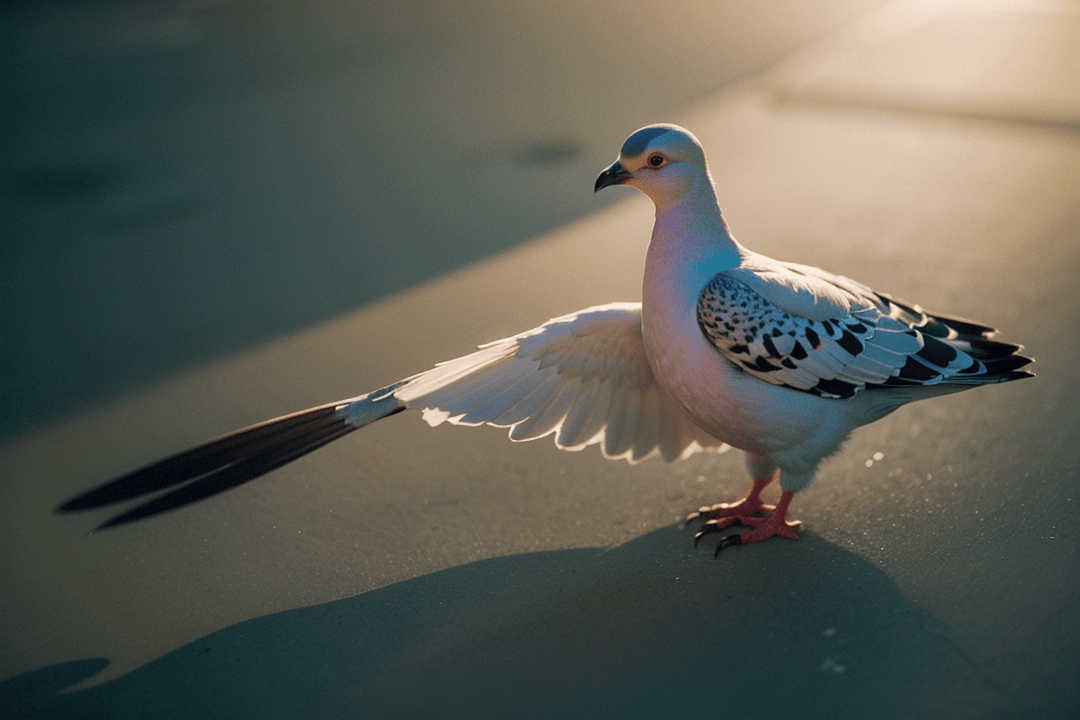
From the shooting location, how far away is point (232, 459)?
5.83ft

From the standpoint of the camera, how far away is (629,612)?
179 centimetres

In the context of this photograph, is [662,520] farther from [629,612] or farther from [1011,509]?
[1011,509]

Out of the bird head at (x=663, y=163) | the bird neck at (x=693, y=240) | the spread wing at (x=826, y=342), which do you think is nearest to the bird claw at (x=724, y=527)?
the spread wing at (x=826, y=342)

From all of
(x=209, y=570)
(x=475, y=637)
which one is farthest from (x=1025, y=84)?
(x=209, y=570)

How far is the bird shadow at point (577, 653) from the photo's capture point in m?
1.58

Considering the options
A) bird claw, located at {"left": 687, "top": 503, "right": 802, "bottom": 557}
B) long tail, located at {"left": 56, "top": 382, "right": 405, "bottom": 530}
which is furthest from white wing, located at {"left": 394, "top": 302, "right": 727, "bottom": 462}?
bird claw, located at {"left": 687, "top": 503, "right": 802, "bottom": 557}

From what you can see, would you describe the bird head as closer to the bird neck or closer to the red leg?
the bird neck

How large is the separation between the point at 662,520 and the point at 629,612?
13.5 inches

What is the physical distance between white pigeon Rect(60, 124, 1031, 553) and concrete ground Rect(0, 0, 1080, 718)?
29 centimetres

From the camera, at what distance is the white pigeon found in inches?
70.1

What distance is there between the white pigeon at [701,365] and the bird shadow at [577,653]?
216 mm

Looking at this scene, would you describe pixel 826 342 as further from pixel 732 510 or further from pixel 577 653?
pixel 577 653

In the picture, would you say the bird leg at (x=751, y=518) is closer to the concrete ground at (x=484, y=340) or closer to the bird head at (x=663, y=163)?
the concrete ground at (x=484, y=340)

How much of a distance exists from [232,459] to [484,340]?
116cm
